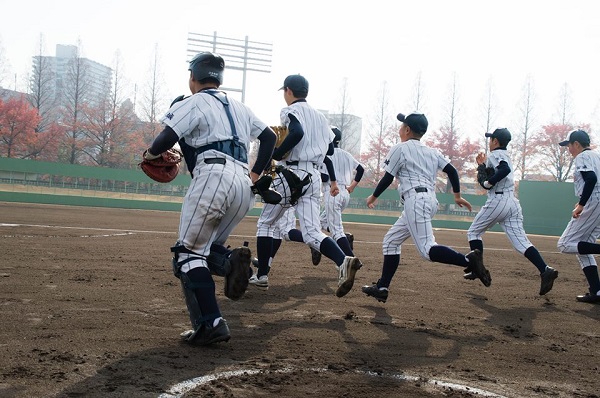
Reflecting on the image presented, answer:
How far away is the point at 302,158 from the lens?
618 centimetres

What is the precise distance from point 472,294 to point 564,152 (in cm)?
3769

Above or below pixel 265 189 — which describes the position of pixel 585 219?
below

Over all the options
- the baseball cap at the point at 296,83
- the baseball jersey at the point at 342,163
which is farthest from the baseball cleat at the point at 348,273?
the baseball jersey at the point at 342,163

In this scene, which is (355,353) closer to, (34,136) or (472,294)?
(472,294)

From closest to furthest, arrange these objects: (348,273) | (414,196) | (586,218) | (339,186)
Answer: (348,273), (414,196), (586,218), (339,186)

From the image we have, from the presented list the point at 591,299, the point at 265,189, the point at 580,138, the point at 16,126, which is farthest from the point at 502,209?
the point at 16,126

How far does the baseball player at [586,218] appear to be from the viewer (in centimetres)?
706

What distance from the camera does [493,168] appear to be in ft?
25.4

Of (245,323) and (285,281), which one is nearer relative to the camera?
(245,323)

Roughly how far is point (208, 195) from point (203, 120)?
0.54m

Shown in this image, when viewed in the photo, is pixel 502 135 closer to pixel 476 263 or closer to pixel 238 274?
pixel 476 263

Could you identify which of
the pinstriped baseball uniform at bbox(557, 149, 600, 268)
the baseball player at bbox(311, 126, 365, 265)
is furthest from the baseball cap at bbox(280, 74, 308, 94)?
the pinstriped baseball uniform at bbox(557, 149, 600, 268)

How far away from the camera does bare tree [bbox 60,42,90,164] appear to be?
38438 mm

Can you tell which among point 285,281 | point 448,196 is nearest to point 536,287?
point 285,281
